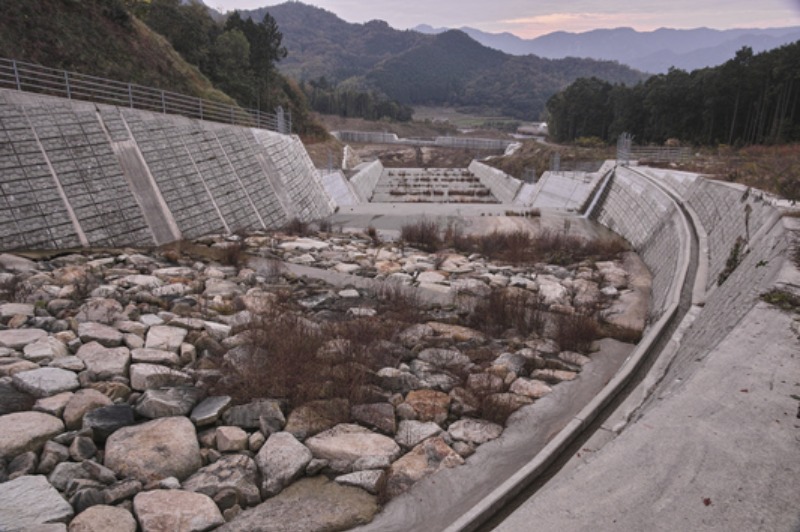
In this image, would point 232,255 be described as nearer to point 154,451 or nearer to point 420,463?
point 154,451

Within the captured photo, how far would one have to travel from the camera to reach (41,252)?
391 inches

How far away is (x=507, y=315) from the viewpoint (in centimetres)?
874

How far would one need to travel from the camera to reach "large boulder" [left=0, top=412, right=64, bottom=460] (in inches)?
167

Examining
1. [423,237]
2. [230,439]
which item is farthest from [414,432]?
[423,237]

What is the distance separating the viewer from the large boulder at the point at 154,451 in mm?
4273

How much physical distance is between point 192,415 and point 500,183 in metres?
38.9

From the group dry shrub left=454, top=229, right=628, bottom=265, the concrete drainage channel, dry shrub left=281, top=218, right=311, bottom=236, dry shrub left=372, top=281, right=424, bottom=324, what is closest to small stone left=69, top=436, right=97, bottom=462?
the concrete drainage channel

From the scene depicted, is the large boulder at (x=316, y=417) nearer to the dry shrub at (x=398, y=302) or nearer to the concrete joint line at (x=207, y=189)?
the dry shrub at (x=398, y=302)

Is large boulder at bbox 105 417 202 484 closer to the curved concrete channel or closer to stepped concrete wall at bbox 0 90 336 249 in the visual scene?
the curved concrete channel

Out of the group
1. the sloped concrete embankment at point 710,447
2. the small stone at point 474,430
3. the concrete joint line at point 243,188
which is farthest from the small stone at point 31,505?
the concrete joint line at point 243,188

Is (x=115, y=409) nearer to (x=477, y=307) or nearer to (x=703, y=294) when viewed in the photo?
(x=477, y=307)

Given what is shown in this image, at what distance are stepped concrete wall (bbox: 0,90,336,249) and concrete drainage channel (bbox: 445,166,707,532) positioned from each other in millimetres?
10060

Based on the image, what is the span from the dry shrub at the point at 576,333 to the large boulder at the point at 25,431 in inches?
254

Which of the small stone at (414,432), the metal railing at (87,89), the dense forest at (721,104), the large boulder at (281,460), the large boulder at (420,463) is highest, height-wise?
the dense forest at (721,104)
